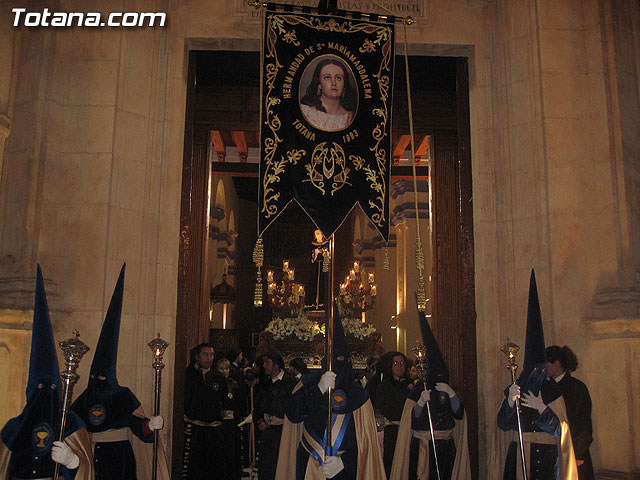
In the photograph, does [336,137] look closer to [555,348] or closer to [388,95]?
[388,95]

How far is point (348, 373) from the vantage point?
5285mm

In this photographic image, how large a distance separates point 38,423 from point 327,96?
3700 millimetres

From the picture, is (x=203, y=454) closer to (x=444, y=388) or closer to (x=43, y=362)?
(x=444, y=388)

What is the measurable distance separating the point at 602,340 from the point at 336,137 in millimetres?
3081

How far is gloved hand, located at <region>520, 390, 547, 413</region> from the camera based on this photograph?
4969 millimetres

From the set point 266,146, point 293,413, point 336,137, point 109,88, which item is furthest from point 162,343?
point 109,88

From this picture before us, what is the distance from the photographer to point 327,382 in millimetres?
5094

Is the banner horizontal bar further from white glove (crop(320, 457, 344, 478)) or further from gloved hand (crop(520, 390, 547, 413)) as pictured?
white glove (crop(320, 457, 344, 478))

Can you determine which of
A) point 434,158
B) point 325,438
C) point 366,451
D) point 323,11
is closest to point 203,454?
point 325,438

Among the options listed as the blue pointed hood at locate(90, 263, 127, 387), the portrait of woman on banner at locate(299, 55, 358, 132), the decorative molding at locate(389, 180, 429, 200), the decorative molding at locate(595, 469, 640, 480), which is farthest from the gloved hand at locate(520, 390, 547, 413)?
the decorative molding at locate(389, 180, 429, 200)

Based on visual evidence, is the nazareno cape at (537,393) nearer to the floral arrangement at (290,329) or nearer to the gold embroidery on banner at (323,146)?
the gold embroidery on banner at (323,146)

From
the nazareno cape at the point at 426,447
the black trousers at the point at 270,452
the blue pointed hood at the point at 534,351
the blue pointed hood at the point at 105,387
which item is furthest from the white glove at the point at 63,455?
the blue pointed hood at the point at 534,351

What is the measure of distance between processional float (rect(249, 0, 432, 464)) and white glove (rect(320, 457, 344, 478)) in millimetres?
1788

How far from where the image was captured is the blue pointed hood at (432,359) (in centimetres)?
595
